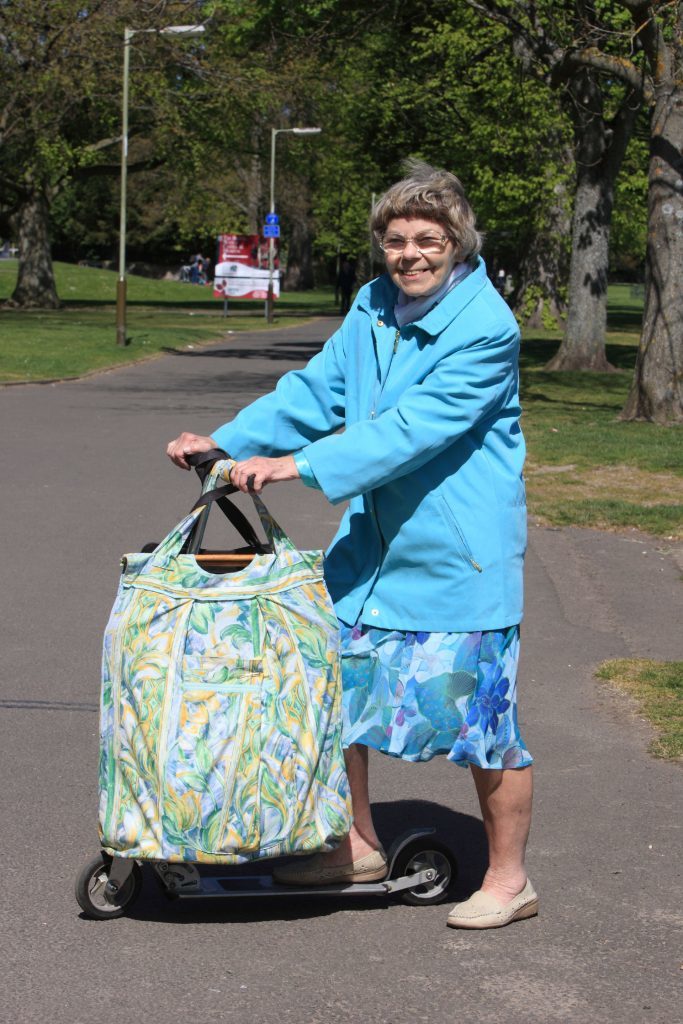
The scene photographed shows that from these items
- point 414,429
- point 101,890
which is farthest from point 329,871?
point 414,429

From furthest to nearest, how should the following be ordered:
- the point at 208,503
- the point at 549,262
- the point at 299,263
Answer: the point at 299,263, the point at 549,262, the point at 208,503

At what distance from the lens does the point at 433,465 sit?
363 centimetres

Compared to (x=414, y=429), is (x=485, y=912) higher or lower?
lower

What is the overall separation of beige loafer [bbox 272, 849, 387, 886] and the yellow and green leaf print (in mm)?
341

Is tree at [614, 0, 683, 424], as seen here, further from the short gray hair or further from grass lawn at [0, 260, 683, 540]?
the short gray hair

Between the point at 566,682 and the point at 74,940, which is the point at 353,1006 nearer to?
the point at 74,940

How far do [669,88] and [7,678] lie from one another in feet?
39.7

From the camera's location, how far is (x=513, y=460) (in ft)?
12.2

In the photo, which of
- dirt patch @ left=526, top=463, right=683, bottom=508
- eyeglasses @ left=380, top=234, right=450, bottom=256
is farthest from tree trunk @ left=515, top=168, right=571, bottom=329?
eyeglasses @ left=380, top=234, right=450, bottom=256

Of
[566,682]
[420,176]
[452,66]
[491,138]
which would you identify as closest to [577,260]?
[452,66]

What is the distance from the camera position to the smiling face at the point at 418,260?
11.7 feet

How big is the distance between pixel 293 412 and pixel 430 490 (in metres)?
0.47

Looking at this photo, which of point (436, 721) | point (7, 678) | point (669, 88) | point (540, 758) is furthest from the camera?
point (669, 88)

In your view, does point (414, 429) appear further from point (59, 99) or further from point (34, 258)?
point (34, 258)
